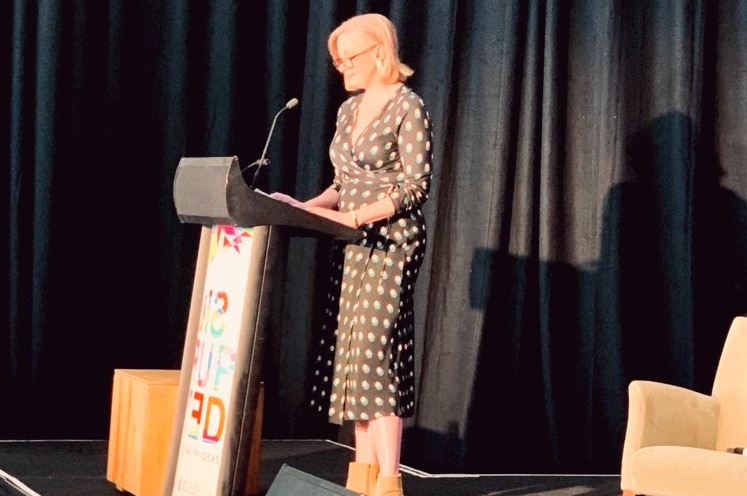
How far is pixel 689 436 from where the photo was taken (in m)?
3.22

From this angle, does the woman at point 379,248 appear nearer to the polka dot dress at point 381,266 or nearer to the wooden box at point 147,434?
the polka dot dress at point 381,266

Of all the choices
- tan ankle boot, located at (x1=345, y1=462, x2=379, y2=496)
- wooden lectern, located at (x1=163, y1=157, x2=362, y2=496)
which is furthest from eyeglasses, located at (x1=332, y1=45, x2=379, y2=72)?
tan ankle boot, located at (x1=345, y1=462, x2=379, y2=496)

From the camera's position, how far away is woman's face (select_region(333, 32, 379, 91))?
297cm

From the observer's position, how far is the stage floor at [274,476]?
3.52m

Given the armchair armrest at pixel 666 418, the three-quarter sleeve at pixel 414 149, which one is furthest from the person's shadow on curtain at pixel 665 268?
the three-quarter sleeve at pixel 414 149

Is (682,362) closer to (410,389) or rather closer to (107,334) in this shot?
(410,389)

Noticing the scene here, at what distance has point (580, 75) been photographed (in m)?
4.46

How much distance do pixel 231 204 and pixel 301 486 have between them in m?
0.60

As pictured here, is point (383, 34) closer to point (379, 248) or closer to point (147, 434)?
point (379, 248)

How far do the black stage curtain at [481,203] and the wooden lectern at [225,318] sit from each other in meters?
1.78

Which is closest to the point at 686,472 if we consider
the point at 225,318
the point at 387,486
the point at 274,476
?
the point at 387,486

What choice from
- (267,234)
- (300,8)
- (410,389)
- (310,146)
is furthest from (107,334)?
(267,234)

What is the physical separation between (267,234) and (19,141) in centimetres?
208

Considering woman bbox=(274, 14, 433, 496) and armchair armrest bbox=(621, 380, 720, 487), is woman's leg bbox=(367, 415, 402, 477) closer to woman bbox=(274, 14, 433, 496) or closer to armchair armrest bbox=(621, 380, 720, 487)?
woman bbox=(274, 14, 433, 496)
